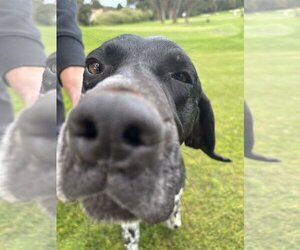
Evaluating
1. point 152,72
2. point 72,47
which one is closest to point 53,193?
point 152,72

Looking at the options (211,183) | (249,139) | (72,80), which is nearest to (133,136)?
Answer: (72,80)

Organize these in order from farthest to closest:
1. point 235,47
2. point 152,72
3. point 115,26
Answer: point 235,47
point 115,26
point 152,72

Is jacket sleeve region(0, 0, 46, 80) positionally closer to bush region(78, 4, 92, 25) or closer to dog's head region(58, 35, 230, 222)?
dog's head region(58, 35, 230, 222)

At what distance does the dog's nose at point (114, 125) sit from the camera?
1.52m

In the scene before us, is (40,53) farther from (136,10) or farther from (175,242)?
(175,242)

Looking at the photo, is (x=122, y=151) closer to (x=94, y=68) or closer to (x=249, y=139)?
(x=94, y=68)

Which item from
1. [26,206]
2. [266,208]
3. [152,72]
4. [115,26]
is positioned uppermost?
[115,26]

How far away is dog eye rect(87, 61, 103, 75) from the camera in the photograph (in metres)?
2.47

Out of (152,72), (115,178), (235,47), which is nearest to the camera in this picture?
(115,178)

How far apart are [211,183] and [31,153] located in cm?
227

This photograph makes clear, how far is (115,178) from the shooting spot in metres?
1.64

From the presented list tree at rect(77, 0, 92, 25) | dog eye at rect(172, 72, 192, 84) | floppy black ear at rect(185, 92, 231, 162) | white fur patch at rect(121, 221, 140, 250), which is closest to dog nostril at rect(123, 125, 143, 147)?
dog eye at rect(172, 72, 192, 84)

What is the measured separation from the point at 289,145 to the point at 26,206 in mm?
1684

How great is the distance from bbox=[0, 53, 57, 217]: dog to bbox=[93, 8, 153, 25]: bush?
1102 mm
